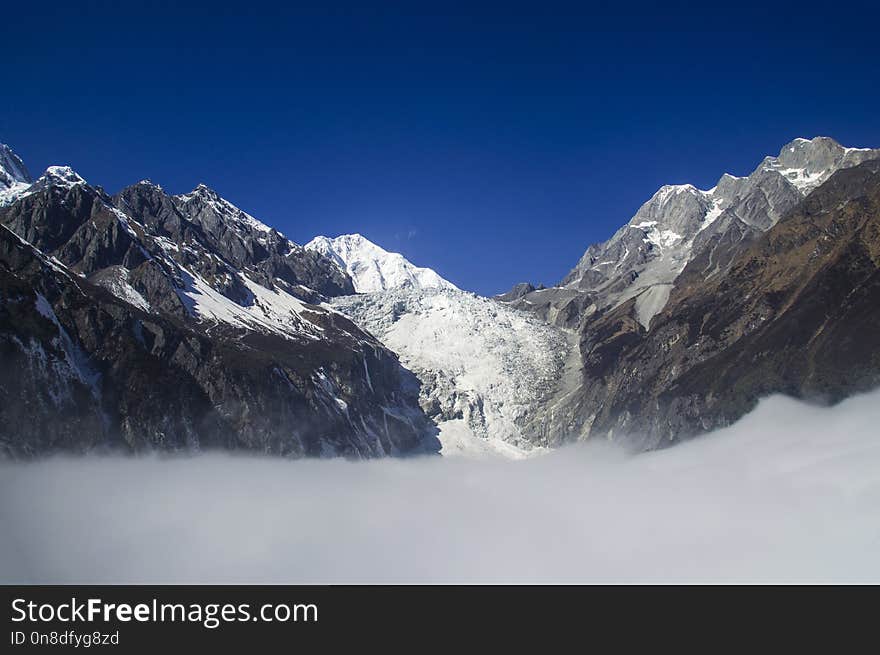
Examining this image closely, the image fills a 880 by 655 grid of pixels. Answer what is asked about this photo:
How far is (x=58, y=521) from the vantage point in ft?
619
